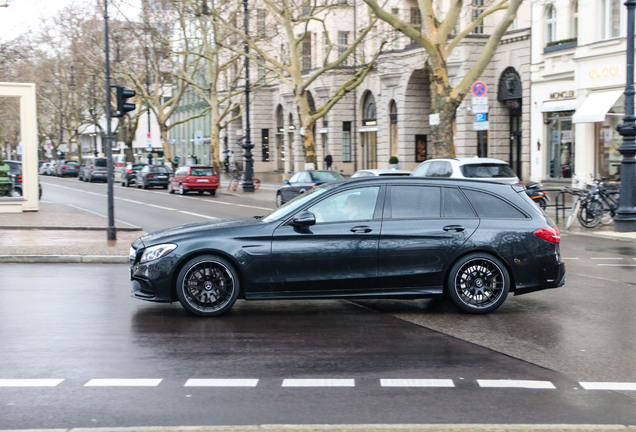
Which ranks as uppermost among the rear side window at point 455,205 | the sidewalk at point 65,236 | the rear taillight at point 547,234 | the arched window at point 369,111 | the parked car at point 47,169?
the arched window at point 369,111

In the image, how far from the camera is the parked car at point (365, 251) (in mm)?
8523

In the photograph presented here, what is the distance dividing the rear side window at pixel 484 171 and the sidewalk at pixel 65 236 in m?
2.08

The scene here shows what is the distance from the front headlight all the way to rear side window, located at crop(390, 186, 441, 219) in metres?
2.44

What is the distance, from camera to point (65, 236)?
1712cm

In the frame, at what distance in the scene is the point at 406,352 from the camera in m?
7.05

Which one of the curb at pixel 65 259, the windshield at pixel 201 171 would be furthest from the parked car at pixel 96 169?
the curb at pixel 65 259

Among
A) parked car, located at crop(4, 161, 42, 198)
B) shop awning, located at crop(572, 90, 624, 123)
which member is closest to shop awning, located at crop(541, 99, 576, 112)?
shop awning, located at crop(572, 90, 624, 123)

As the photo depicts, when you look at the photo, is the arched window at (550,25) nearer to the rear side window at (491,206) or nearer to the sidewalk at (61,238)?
the sidewalk at (61,238)

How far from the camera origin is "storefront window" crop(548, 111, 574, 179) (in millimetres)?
34497

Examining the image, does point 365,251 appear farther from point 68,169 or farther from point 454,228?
point 68,169

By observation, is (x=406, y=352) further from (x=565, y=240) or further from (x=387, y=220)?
(x=565, y=240)

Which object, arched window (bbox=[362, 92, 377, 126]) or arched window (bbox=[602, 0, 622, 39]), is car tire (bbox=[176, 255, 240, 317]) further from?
arched window (bbox=[362, 92, 377, 126])

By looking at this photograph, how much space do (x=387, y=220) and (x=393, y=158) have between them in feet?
120

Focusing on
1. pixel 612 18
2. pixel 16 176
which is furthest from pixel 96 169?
pixel 612 18
